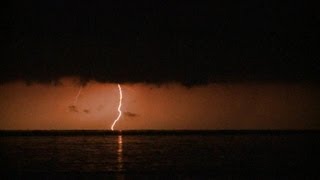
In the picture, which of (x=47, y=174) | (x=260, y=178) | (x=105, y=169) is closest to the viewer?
(x=260, y=178)

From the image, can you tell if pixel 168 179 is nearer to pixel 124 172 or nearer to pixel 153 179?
A: pixel 153 179

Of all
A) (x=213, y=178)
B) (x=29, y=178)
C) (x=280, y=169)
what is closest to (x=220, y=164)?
(x=280, y=169)

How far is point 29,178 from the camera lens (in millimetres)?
35969

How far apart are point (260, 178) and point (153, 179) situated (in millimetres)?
5210

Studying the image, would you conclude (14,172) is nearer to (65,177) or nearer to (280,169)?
(65,177)

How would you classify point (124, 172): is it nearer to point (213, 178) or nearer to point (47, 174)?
point (47, 174)

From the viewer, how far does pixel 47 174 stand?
3912 cm

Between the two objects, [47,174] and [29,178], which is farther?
[47,174]

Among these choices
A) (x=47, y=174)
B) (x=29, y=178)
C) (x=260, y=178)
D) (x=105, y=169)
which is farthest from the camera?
(x=105, y=169)

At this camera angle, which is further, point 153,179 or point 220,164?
point 220,164

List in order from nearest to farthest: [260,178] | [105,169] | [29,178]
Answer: [260,178], [29,178], [105,169]

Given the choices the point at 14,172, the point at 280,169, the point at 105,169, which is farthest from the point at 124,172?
the point at 280,169

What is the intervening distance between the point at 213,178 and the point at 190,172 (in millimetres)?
4659

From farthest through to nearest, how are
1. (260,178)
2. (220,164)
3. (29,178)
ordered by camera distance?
(220,164)
(29,178)
(260,178)
